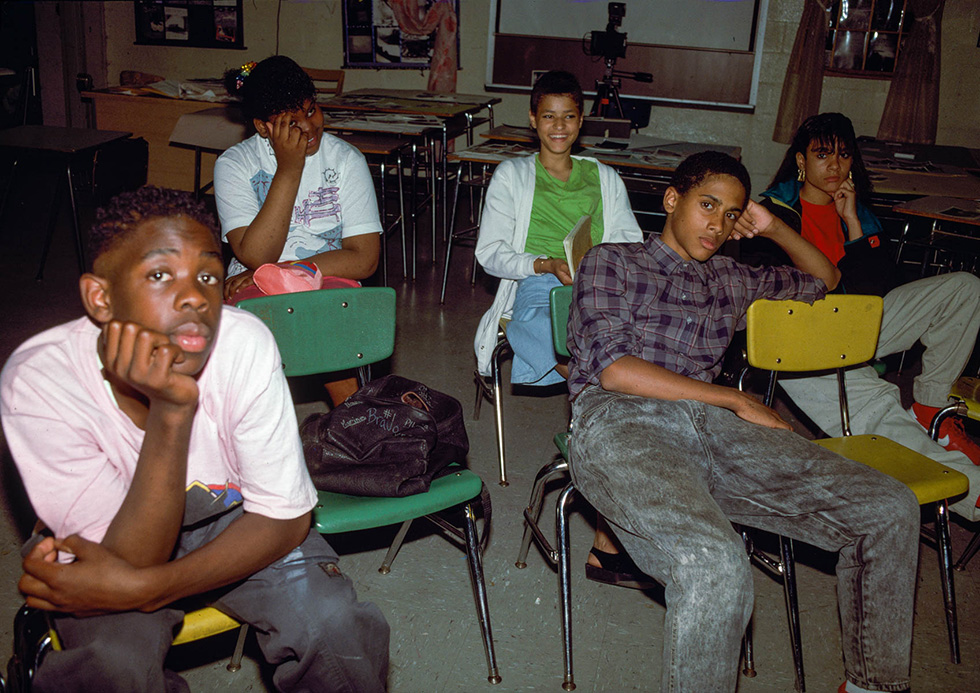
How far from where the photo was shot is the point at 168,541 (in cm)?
116

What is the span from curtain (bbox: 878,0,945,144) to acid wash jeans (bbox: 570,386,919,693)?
18.9 feet

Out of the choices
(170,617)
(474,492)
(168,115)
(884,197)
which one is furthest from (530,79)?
(170,617)

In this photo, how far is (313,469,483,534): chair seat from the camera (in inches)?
61.9

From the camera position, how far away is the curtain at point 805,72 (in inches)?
255

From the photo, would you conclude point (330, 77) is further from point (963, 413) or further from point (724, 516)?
point (724, 516)

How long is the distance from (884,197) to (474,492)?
3205 mm

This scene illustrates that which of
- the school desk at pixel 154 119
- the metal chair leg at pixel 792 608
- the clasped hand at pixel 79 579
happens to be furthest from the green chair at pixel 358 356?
the school desk at pixel 154 119

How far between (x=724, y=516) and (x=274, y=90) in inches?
70.5


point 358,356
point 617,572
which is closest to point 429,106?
point 358,356

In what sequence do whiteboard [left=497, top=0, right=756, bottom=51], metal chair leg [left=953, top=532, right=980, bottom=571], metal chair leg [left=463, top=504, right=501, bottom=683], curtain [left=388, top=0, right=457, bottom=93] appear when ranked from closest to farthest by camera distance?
1. metal chair leg [left=463, top=504, right=501, bottom=683]
2. metal chair leg [left=953, top=532, right=980, bottom=571]
3. whiteboard [left=497, top=0, right=756, bottom=51]
4. curtain [left=388, top=0, right=457, bottom=93]

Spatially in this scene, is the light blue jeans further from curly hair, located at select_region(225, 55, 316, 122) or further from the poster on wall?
the poster on wall

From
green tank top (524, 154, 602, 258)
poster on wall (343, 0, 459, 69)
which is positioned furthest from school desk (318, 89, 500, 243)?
green tank top (524, 154, 602, 258)

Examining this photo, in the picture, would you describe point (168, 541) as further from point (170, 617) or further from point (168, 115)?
point (168, 115)

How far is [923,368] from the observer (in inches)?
102
